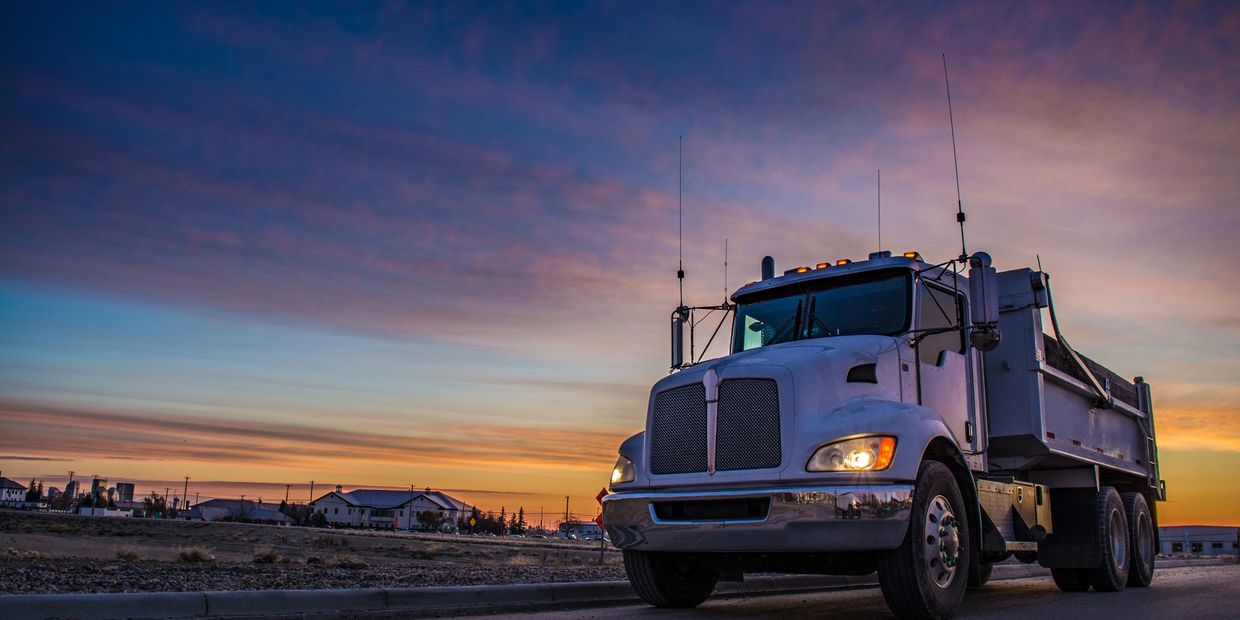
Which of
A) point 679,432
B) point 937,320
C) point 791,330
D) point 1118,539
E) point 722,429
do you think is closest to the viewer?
point 722,429

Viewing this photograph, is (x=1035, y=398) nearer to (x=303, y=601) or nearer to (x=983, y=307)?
(x=983, y=307)

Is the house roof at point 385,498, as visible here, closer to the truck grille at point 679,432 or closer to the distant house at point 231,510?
the distant house at point 231,510

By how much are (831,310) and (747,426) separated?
6.54 ft

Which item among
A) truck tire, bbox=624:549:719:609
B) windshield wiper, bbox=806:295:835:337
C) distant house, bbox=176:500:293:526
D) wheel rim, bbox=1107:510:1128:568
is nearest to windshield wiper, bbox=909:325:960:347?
windshield wiper, bbox=806:295:835:337

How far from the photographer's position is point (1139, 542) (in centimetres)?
1227

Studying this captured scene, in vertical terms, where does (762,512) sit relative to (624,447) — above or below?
below

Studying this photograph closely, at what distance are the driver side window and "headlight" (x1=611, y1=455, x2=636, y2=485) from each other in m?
2.75

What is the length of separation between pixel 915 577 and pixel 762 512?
3.94 feet

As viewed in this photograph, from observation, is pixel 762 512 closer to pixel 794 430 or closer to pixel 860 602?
pixel 794 430

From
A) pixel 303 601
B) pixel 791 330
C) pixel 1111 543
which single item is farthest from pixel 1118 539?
pixel 303 601

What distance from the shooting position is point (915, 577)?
6816 mm

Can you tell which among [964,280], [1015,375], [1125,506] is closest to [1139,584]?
[1125,506]

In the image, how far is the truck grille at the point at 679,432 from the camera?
24.8 feet

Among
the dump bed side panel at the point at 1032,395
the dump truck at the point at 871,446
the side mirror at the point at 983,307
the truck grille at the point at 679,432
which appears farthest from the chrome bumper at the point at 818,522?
the dump bed side panel at the point at 1032,395
